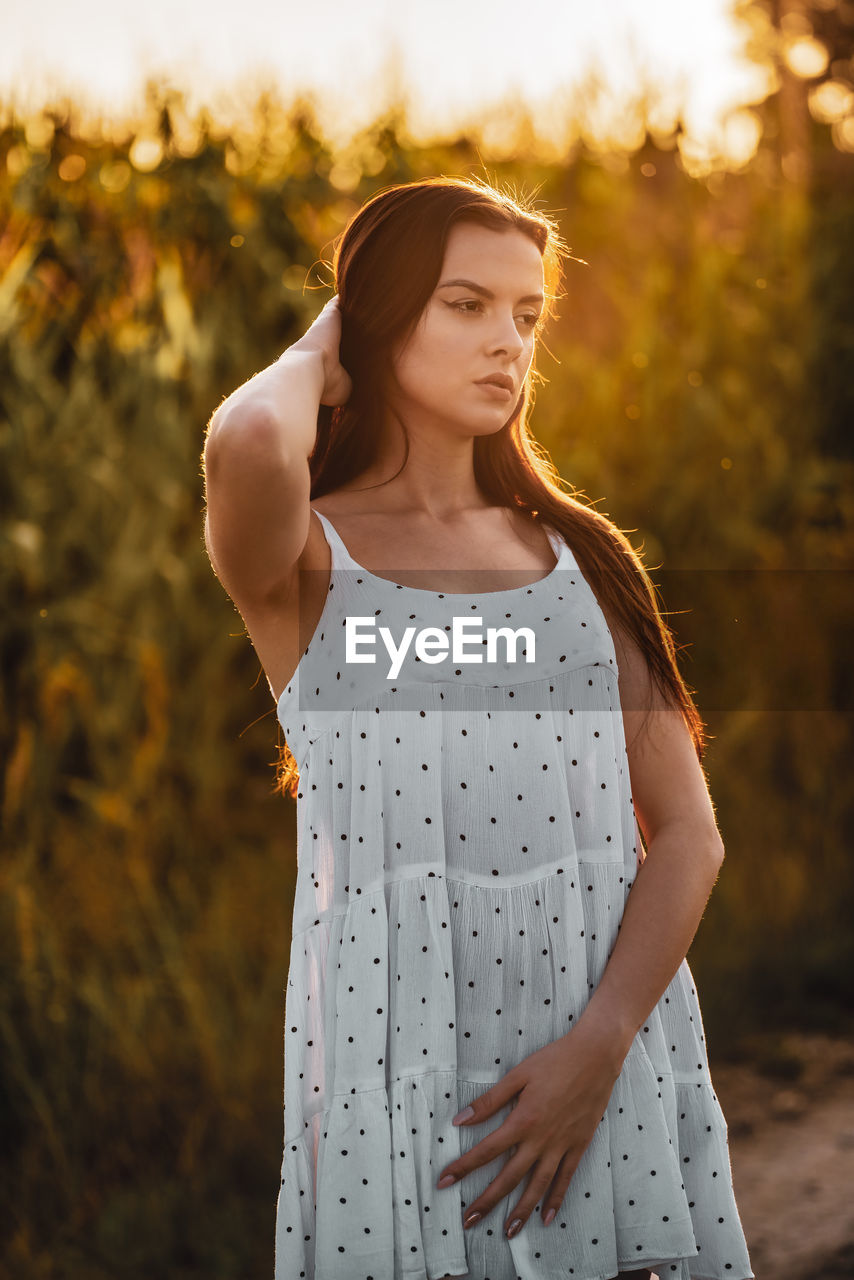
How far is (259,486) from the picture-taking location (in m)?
1.22

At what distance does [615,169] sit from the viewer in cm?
471

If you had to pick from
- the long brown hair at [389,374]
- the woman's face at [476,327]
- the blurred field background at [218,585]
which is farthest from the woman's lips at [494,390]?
the blurred field background at [218,585]

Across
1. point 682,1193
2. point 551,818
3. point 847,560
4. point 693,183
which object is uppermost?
point 693,183

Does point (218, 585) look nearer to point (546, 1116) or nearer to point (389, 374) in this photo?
point (389, 374)

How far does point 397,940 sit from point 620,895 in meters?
0.27

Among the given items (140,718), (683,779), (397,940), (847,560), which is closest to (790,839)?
(847,560)

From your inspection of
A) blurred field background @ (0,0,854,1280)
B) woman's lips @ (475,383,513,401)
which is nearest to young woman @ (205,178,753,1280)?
woman's lips @ (475,383,513,401)

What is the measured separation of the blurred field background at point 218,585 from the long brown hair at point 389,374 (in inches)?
42.1

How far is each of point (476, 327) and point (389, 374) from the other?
143mm

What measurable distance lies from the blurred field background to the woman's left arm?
4.63 ft

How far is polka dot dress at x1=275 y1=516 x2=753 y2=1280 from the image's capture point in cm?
123

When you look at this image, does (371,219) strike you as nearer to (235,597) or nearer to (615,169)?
(235,597)

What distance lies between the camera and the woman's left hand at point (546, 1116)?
1221 millimetres

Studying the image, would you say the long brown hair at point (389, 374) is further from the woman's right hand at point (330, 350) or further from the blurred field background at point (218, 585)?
the blurred field background at point (218, 585)
